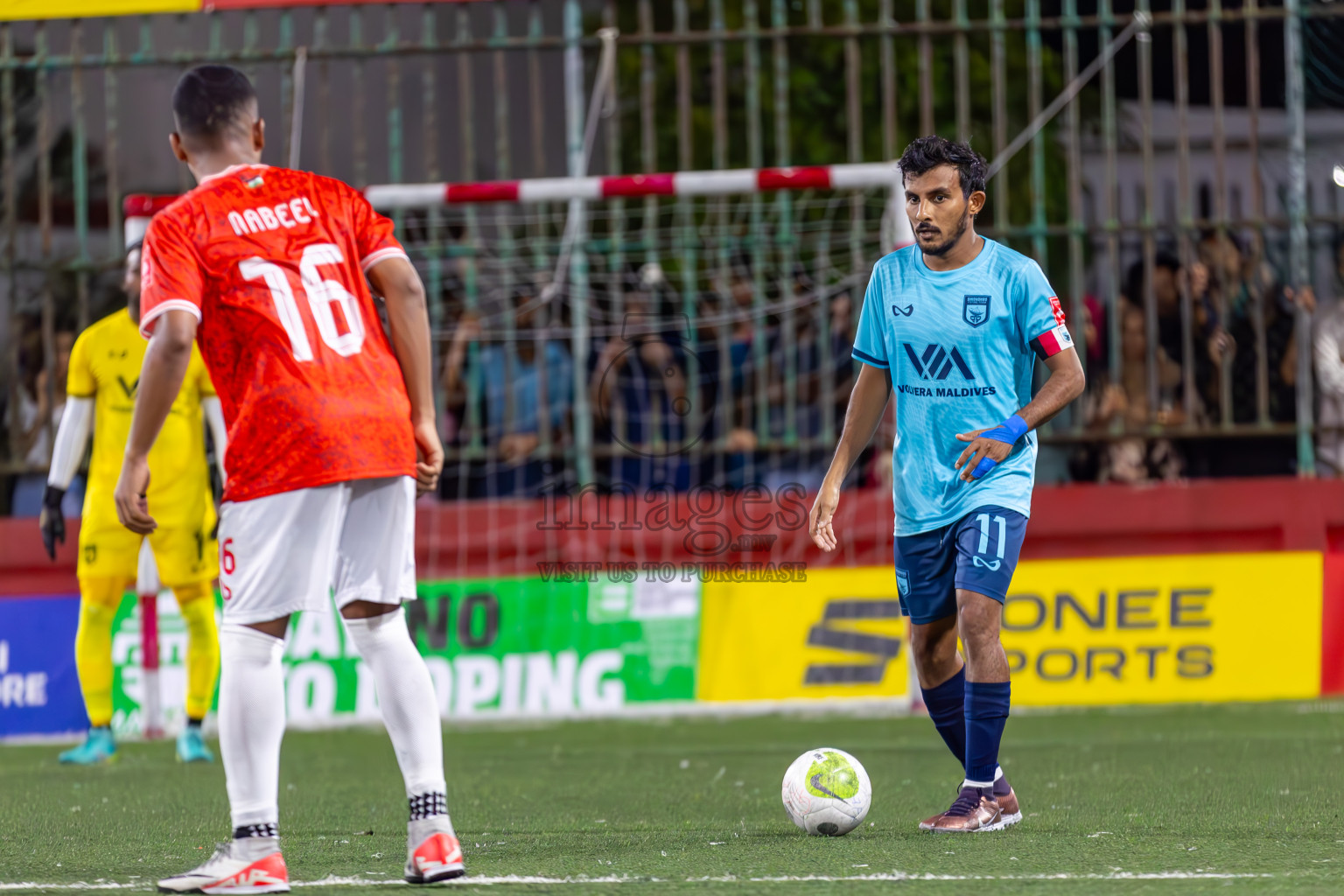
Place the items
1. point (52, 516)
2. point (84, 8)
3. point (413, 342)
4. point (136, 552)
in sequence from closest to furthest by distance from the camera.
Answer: point (413, 342)
point (52, 516)
point (136, 552)
point (84, 8)

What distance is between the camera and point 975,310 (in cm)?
532

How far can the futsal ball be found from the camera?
17.0 ft

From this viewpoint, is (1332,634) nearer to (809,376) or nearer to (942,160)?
(809,376)

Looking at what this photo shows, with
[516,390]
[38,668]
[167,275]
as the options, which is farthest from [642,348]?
[167,275]

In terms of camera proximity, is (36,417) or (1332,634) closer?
(1332,634)

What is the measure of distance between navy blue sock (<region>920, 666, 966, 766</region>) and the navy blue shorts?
23cm

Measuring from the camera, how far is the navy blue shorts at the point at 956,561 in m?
5.22

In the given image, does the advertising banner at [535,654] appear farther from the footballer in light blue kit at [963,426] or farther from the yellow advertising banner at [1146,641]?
the footballer in light blue kit at [963,426]

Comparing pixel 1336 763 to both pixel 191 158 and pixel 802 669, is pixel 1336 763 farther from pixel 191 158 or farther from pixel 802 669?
pixel 191 158

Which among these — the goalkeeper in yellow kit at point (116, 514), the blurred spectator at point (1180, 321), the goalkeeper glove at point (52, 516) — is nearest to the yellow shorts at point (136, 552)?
the goalkeeper in yellow kit at point (116, 514)

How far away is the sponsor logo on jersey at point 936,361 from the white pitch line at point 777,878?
5.27 ft

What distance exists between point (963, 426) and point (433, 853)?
6.74ft

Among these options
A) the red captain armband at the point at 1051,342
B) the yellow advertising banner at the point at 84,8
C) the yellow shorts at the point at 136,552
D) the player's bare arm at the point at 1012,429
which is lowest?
the yellow shorts at the point at 136,552

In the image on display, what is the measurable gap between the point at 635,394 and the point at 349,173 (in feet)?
15.5
